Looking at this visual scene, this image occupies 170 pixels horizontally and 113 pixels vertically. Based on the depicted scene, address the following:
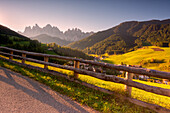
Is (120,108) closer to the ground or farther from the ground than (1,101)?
closer to the ground

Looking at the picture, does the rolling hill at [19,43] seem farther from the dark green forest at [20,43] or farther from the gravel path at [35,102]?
the gravel path at [35,102]

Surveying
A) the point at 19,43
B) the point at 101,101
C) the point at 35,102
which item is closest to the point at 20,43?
the point at 19,43

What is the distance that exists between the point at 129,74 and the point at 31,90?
4.35 m

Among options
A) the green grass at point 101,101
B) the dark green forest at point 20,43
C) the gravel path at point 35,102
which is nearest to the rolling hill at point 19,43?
the dark green forest at point 20,43

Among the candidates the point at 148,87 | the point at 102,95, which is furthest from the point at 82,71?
the point at 148,87

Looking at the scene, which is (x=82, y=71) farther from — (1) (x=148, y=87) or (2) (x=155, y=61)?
(2) (x=155, y=61)

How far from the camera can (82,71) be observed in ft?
18.2

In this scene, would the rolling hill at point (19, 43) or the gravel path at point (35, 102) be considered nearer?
the gravel path at point (35, 102)

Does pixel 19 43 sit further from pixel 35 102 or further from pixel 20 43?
pixel 35 102

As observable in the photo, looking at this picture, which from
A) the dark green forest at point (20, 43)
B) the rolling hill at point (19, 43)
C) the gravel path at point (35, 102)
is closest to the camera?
the gravel path at point (35, 102)

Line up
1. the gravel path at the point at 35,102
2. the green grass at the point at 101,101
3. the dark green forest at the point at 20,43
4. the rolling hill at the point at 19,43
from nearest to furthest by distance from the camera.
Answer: the gravel path at the point at 35,102 < the green grass at the point at 101,101 < the dark green forest at the point at 20,43 < the rolling hill at the point at 19,43

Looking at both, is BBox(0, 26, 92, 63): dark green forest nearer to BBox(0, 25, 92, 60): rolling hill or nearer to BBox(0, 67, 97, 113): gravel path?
BBox(0, 25, 92, 60): rolling hill

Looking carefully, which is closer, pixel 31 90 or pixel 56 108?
pixel 56 108

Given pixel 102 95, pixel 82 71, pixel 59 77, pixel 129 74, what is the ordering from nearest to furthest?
pixel 129 74, pixel 102 95, pixel 82 71, pixel 59 77
